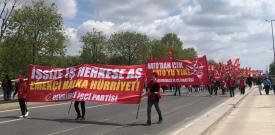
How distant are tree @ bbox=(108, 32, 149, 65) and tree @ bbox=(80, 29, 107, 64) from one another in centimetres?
997

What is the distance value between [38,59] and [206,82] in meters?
20.0

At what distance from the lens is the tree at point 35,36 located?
176 ft

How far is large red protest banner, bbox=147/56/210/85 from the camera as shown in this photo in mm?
42094

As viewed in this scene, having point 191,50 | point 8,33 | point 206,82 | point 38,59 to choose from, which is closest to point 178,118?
point 206,82

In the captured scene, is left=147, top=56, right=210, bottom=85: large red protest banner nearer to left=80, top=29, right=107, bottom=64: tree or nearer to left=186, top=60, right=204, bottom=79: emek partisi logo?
left=186, top=60, right=204, bottom=79: emek partisi logo

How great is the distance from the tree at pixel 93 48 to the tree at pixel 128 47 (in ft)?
32.7

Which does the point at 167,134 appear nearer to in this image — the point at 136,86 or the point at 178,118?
the point at 136,86

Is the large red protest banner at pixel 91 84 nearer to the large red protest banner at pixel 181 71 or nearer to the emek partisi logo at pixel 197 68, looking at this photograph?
the large red protest banner at pixel 181 71

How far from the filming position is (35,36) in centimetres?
5394

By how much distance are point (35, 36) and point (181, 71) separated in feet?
62.1

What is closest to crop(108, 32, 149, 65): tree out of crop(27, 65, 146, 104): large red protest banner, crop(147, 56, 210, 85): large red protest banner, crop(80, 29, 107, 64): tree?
crop(80, 29, 107, 64): tree

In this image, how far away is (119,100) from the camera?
18.5 m

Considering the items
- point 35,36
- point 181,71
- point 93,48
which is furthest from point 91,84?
point 93,48

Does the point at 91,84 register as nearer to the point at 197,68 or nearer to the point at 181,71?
the point at 181,71
